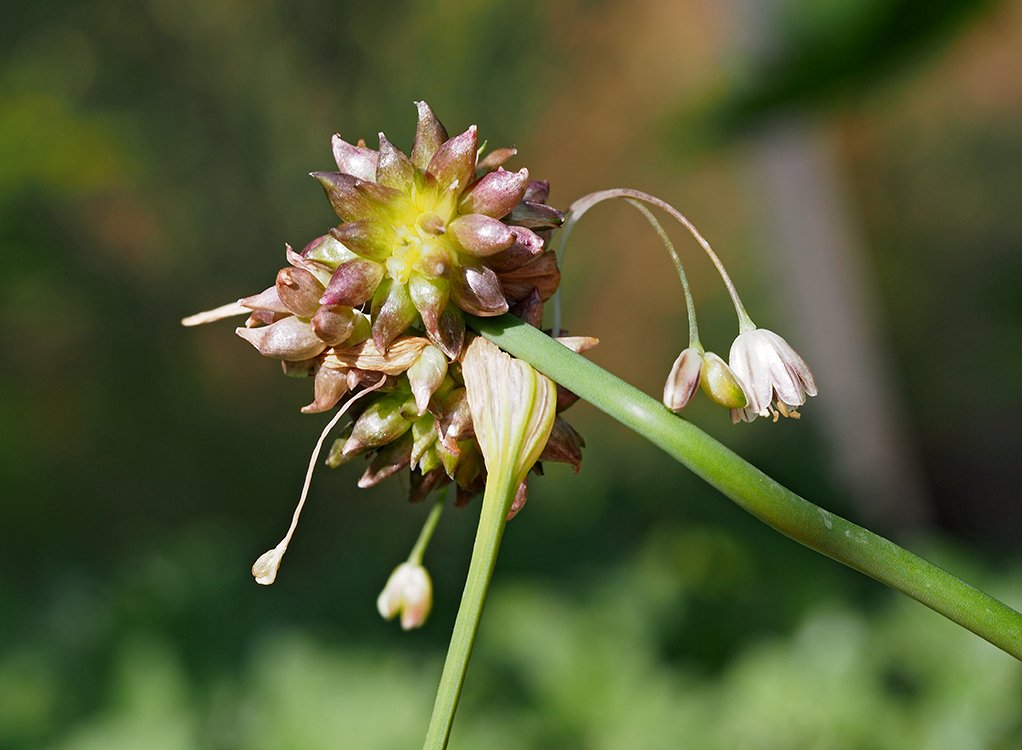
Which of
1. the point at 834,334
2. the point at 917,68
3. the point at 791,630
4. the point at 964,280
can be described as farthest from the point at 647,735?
the point at 964,280

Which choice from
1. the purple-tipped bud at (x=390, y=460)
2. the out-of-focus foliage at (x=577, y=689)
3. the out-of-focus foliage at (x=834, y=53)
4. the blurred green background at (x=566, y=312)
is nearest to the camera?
the purple-tipped bud at (x=390, y=460)

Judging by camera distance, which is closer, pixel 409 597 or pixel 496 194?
pixel 496 194

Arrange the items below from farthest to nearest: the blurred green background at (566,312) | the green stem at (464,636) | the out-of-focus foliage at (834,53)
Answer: the blurred green background at (566,312)
the out-of-focus foliage at (834,53)
the green stem at (464,636)

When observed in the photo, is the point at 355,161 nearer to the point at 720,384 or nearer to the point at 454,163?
the point at 454,163

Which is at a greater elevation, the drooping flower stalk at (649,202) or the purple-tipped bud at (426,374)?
the drooping flower stalk at (649,202)

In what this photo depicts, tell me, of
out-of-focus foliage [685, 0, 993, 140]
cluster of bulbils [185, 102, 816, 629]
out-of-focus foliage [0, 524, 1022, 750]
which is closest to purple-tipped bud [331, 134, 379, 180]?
cluster of bulbils [185, 102, 816, 629]

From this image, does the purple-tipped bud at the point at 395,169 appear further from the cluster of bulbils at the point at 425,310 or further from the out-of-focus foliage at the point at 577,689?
the out-of-focus foliage at the point at 577,689

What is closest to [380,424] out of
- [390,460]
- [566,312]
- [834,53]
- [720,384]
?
[390,460]

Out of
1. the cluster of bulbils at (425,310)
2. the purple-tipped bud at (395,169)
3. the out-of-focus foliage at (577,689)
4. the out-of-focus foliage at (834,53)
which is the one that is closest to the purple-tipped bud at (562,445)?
the cluster of bulbils at (425,310)
